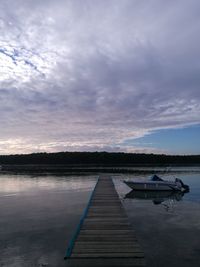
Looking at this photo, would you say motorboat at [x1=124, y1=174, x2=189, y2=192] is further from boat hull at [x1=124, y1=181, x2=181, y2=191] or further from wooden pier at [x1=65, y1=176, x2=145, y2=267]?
wooden pier at [x1=65, y1=176, x2=145, y2=267]

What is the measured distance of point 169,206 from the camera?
22.0m

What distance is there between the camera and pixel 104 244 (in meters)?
10.3

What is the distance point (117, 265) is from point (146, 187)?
21.9 meters

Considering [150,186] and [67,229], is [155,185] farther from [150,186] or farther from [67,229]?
[67,229]

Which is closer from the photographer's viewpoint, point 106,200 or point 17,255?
point 17,255

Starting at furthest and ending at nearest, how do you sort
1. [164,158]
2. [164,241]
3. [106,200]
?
[164,158] → [106,200] → [164,241]

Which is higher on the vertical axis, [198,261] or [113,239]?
[113,239]

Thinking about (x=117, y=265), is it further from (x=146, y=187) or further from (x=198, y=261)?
(x=146, y=187)

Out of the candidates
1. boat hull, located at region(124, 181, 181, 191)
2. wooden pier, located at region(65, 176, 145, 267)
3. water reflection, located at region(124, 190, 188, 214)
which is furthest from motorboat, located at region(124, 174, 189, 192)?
wooden pier, located at region(65, 176, 145, 267)

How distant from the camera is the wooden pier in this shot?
9078mm

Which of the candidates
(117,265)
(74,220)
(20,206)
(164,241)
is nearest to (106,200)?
(74,220)

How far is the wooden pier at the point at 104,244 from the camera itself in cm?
908

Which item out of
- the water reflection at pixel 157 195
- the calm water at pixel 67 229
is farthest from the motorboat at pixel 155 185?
the calm water at pixel 67 229

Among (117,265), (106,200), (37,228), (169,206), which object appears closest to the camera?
(117,265)
